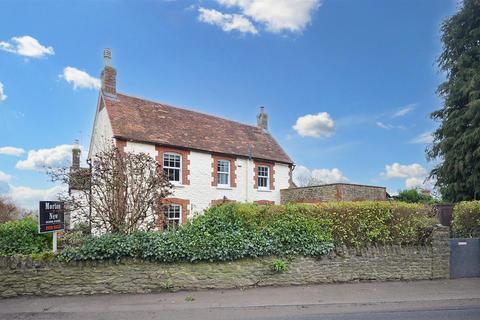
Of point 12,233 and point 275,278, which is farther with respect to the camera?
point 12,233

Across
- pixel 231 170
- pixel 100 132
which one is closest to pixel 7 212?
pixel 100 132

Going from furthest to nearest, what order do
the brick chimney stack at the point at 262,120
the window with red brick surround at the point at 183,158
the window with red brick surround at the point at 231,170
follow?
the brick chimney stack at the point at 262,120, the window with red brick surround at the point at 231,170, the window with red brick surround at the point at 183,158

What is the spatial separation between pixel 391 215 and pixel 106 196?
814 centimetres

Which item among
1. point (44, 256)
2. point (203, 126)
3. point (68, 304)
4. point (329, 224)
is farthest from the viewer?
point (203, 126)

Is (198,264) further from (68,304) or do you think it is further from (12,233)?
(12,233)

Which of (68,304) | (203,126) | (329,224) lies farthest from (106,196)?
(203,126)

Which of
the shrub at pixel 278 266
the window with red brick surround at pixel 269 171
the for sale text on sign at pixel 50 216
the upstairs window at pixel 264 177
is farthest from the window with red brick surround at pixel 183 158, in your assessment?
the shrub at pixel 278 266

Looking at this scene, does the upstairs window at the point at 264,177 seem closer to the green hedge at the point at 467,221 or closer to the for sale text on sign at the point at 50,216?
the green hedge at the point at 467,221

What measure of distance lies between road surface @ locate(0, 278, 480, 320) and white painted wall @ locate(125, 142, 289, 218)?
10.3m

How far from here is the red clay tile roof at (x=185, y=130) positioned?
19.4 m

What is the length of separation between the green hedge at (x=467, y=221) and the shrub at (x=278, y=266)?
6.68 m

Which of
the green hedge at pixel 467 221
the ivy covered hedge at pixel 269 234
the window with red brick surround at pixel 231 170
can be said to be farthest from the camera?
the window with red brick surround at pixel 231 170

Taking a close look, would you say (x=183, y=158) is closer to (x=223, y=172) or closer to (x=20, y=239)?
(x=223, y=172)

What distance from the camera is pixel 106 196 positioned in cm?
959
